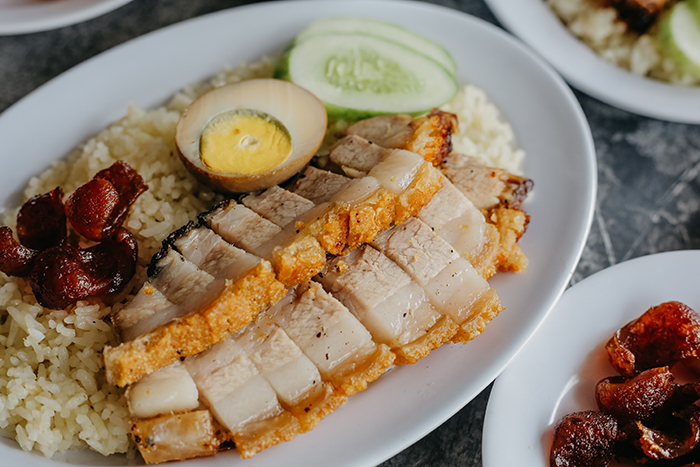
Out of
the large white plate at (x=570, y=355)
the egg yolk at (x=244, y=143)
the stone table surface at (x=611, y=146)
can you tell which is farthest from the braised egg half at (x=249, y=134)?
the stone table surface at (x=611, y=146)

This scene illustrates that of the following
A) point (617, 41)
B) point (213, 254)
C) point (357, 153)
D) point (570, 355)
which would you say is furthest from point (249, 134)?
point (617, 41)

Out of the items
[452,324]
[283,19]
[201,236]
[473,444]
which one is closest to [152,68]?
[283,19]

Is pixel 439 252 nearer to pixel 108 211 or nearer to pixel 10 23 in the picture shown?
pixel 108 211

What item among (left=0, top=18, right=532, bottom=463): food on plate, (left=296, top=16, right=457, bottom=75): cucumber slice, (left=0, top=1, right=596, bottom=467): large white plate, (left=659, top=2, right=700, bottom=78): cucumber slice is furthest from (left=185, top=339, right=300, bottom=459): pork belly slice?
(left=659, top=2, right=700, bottom=78): cucumber slice

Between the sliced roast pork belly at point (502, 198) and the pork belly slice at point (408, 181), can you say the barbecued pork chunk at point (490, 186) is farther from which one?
the pork belly slice at point (408, 181)

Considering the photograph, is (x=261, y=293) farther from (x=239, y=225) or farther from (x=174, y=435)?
(x=174, y=435)

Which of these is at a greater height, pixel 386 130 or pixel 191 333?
pixel 386 130
